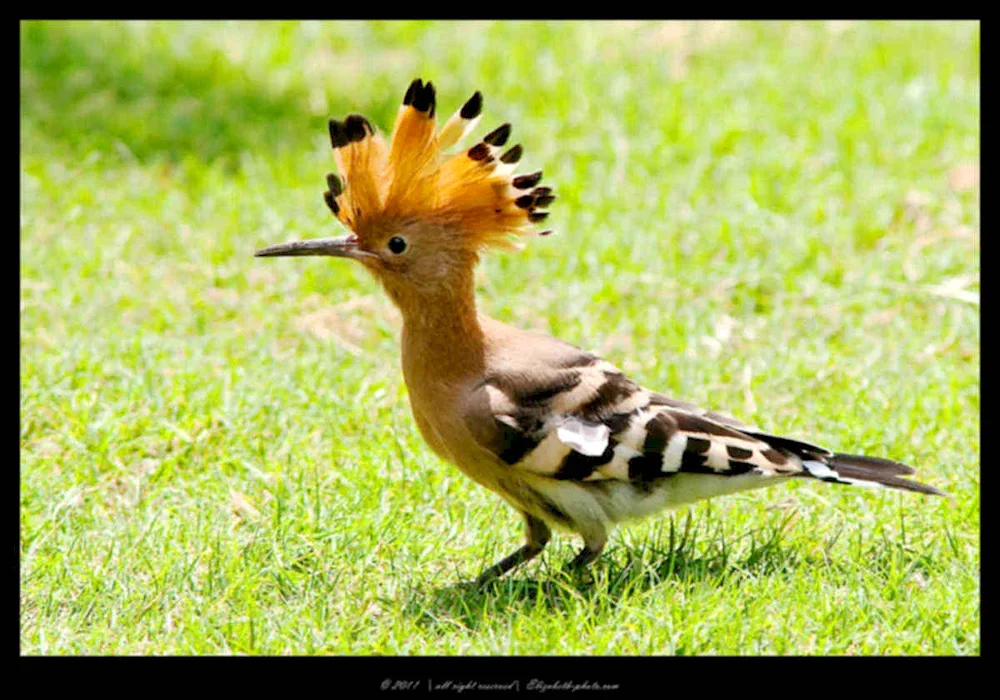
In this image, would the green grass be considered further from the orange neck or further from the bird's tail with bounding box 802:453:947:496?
the orange neck

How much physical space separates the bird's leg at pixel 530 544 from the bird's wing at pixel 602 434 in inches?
10.2

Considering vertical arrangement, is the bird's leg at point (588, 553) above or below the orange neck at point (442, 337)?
below

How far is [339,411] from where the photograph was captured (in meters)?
5.38

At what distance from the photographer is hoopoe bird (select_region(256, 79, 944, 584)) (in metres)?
4.10

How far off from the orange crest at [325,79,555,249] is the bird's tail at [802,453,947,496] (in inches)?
41.8

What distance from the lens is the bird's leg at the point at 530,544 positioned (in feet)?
14.0

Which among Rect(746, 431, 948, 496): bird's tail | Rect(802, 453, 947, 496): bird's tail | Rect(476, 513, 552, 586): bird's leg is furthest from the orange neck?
Rect(802, 453, 947, 496): bird's tail

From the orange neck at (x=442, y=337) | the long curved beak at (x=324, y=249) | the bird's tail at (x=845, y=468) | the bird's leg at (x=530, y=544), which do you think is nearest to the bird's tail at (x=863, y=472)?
the bird's tail at (x=845, y=468)

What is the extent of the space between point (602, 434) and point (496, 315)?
2159mm

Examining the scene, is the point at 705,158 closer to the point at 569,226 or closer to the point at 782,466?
the point at 569,226

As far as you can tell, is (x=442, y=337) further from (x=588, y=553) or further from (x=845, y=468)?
(x=845, y=468)

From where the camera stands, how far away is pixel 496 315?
20.5 ft

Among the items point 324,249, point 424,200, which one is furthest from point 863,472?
point 324,249

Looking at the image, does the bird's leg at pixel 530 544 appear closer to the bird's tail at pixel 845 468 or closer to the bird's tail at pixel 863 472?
the bird's tail at pixel 845 468
